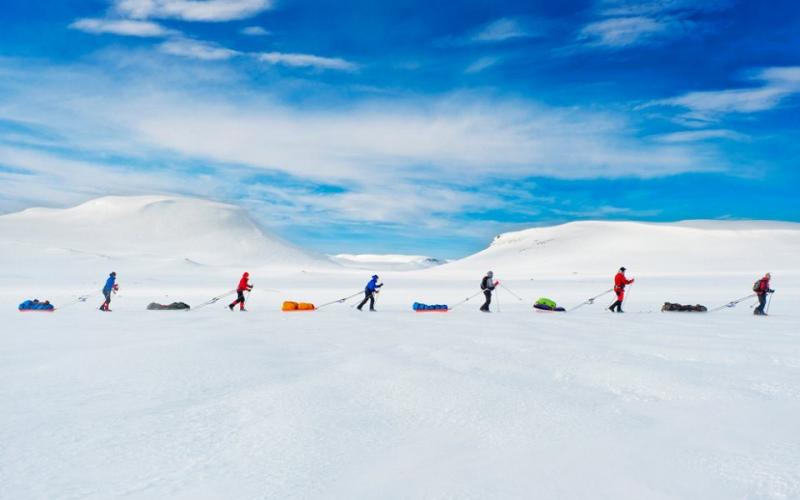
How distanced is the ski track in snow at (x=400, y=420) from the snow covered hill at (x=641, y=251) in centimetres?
5592

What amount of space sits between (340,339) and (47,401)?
5764 millimetres

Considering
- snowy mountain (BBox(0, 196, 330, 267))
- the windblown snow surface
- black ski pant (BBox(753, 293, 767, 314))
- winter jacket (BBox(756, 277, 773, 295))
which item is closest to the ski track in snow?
the windblown snow surface

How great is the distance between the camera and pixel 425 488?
376cm

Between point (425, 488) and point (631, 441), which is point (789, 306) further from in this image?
point (425, 488)

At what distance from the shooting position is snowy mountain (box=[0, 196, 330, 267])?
4973 inches

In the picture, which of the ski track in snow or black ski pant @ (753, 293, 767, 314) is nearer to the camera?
the ski track in snow

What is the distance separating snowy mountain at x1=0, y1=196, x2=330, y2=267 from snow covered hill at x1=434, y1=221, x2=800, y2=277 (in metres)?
58.0

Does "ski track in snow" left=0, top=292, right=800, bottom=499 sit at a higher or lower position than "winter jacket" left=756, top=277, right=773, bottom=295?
lower

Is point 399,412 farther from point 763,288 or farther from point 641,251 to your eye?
point 641,251

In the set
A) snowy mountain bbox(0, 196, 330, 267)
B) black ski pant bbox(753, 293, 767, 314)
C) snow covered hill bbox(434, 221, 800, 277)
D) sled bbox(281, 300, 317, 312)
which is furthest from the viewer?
snowy mountain bbox(0, 196, 330, 267)

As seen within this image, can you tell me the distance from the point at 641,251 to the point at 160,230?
115296 mm

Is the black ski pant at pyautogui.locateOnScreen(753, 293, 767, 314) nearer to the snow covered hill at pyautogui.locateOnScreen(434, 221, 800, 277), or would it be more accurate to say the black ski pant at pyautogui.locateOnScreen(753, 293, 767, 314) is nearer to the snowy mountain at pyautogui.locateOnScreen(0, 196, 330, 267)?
the snow covered hill at pyautogui.locateOnScreen(434, 221, 800, 277)

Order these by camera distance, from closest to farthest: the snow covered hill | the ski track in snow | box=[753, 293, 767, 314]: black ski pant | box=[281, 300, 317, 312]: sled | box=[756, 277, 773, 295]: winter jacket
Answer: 1. the ski track in snow
2. box=[753, 293, 767, 314]: black ski pant
3. box=[756, 277, 773, 295]: winter jacket
4. box=[281, 300, 317, 312]: sled
5. the snow covered hill

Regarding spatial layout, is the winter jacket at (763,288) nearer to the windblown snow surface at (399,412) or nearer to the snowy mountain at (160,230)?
the windblown snow surface at (399,412)
